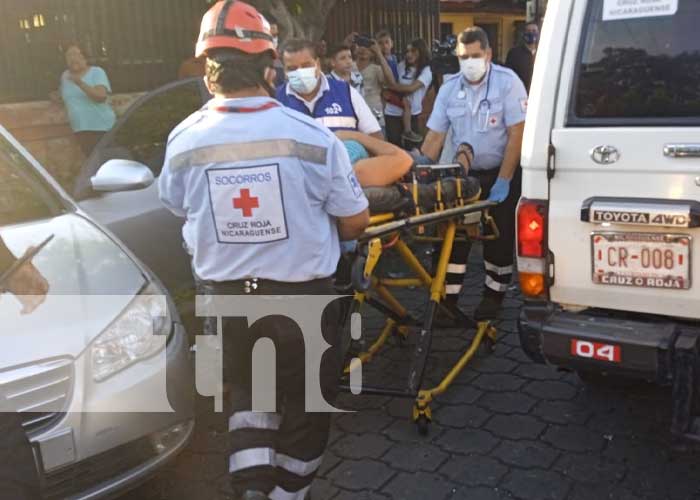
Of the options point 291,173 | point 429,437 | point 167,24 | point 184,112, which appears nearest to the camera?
point 291,173

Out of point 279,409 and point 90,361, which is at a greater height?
point 90,361

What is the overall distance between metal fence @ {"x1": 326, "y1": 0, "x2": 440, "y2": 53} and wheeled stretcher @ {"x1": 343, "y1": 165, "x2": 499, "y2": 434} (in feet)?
26.0

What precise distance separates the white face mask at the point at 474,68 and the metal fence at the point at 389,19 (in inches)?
287

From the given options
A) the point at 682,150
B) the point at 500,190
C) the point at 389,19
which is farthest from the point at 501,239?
the point at 389,19

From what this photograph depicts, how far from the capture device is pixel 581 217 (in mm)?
2803

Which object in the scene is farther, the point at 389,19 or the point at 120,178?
the point at 389,19

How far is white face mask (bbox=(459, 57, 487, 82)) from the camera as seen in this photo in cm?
446

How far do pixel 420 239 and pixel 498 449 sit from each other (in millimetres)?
1264

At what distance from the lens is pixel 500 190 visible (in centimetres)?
444

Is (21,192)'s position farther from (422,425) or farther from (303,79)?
(422,425)

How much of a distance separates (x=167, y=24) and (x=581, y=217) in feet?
23.0

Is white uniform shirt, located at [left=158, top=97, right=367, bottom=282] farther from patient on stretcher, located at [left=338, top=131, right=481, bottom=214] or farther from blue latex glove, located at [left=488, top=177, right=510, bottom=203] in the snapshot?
blue latex glove, located at [left=488, top=177, right=510, bottom=203]

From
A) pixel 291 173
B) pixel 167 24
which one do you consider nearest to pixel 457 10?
pixel 167 24

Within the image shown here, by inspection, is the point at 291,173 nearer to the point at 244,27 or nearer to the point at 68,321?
the point at 244,27
